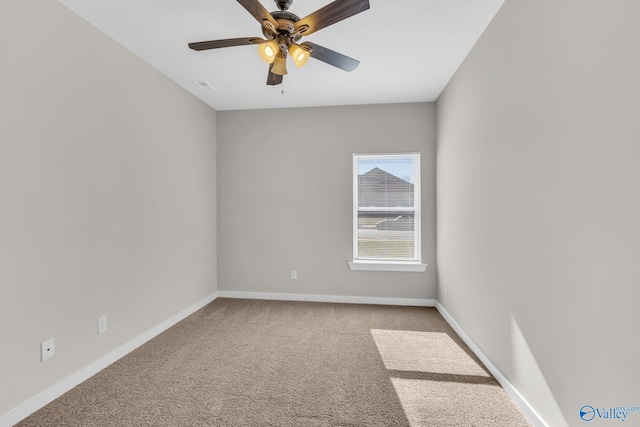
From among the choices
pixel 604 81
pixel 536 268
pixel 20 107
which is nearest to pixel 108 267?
pixel 20 107

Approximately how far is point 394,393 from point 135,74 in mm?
3239

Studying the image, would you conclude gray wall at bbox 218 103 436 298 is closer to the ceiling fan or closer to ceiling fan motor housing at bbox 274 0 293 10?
the ceiling fan

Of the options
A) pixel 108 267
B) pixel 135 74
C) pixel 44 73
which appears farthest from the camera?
pixel 135 74

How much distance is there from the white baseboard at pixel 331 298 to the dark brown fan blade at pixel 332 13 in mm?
3144

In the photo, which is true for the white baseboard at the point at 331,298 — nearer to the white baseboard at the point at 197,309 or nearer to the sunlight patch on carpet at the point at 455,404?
the white baseboard at the point at 197,309

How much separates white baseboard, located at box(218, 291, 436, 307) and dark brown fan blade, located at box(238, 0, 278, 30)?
3184 mm

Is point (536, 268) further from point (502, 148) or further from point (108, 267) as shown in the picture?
point (108, 267)

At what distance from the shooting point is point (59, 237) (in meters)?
2.05

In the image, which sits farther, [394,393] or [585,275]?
[394,393]

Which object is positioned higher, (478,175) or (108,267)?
(478,175)

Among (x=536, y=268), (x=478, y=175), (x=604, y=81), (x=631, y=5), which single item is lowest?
(x=536, y=268)

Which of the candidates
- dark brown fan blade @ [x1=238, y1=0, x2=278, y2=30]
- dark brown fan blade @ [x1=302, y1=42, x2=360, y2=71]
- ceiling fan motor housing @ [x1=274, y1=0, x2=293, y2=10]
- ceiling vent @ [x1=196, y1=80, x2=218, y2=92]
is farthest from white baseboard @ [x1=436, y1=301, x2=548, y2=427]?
ceiling vent @ [x1=196, y1=80, x2=218, y2=92]

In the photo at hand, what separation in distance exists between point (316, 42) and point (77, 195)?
2111mm

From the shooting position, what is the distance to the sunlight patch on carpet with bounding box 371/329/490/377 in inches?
94.7
